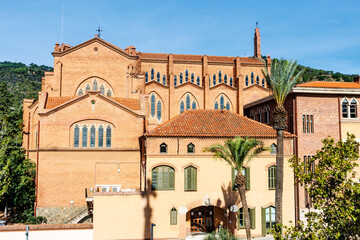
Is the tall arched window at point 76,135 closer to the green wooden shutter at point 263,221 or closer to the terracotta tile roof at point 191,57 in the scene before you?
the green wooden shutter at point 263,221

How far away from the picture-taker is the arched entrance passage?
28.5 metres

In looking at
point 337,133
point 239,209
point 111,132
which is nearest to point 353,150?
point 239,209

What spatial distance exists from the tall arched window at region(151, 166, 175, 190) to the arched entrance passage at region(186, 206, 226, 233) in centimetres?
351

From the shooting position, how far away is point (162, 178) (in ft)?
88.1

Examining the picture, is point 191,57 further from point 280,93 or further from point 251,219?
point 280,93

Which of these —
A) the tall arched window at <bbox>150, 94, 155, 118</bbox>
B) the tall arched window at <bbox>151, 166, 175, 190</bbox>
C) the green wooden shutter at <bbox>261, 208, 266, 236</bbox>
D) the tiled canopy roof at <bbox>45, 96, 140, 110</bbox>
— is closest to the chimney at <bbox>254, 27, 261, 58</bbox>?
the tall arched window at <bbox>150, 94, 155, 118</bbox>

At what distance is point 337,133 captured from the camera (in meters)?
30.0

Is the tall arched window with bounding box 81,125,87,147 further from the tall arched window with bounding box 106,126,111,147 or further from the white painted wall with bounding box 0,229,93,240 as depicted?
the white painted wall with bounding box 0,229,93,240

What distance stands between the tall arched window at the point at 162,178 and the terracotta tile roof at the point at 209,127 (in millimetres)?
A: 2632

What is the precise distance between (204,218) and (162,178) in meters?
5.26

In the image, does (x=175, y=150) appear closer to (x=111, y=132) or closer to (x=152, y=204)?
(x=152, y=204)

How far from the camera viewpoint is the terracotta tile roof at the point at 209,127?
27533 millimetres

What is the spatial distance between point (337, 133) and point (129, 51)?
24350 mm

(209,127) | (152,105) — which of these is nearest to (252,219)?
(209,127)
